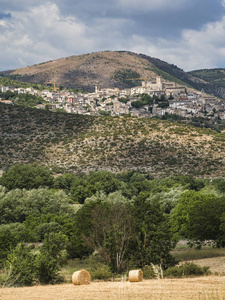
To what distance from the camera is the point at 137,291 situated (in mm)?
18312

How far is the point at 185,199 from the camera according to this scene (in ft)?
160

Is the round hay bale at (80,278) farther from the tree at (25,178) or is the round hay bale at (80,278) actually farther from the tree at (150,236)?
the tree at (25,178)

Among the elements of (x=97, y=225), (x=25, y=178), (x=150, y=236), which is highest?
(x=97, y=225)

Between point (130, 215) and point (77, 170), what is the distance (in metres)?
55.2

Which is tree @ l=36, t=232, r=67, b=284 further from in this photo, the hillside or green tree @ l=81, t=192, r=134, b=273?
the hillside

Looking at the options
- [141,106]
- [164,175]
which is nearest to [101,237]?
[164,175]

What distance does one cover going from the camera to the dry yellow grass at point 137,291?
16.9 meters

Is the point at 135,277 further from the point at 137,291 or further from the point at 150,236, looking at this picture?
the point at 150,236

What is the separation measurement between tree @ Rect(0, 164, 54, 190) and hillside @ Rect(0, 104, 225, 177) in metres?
17.5

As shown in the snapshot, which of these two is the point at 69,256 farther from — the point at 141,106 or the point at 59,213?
the point at 141,106

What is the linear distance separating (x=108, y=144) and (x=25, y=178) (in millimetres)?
32637

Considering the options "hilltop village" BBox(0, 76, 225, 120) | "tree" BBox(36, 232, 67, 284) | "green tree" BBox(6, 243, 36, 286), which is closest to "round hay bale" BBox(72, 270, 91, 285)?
"green tree" BBox(6, 243, 36, 286)

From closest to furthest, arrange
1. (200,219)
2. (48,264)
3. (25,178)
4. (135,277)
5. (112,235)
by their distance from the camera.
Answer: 1. (135,277)
2. (48,264)
3. (112,235)
4. (200,219)
5. (25,178)

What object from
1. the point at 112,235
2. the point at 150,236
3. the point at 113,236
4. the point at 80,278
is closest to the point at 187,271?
the point at 80,278
